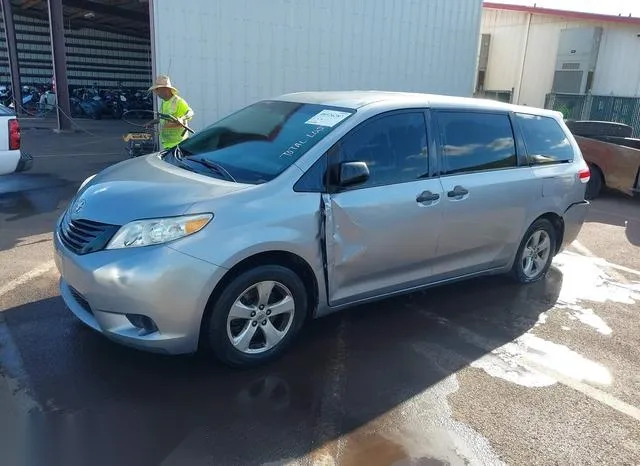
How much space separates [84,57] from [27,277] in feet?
86.9

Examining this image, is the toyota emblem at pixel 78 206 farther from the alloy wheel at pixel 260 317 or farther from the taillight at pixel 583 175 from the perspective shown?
the taillight at pixel 583 175

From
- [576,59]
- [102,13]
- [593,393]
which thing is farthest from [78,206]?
[102,13]

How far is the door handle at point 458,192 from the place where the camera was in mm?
Answer: 4199

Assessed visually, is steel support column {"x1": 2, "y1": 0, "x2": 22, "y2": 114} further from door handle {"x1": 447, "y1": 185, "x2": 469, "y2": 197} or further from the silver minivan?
door handle {"x1": 447, "y1": 185, "x2": 469, "y2": 197}

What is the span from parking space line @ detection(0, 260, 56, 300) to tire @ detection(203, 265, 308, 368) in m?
2.23

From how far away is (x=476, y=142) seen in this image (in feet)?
14.8

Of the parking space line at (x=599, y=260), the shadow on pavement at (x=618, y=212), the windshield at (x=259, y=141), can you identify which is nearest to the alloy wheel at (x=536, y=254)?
the parking space line at (x=599, y=260)

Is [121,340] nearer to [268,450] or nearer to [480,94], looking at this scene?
[268,450]

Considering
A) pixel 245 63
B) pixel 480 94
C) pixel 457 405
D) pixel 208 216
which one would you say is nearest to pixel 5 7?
pixel 245 63

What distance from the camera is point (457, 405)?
10.9 ft

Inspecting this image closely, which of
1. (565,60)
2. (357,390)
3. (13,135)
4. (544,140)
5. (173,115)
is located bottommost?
(357,390)

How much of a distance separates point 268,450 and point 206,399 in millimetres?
575

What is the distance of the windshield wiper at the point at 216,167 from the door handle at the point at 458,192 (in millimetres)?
1653

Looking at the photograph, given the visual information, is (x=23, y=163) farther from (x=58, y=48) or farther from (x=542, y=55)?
(x=542, y=55)
